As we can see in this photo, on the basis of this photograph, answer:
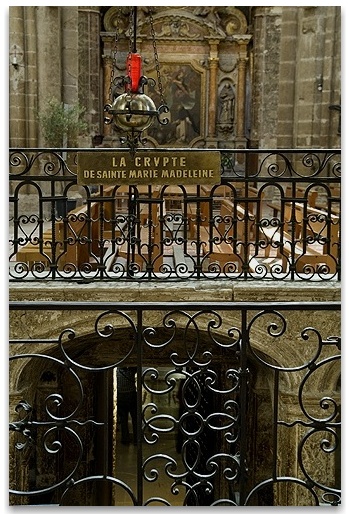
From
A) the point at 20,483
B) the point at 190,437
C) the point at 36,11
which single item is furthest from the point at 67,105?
the point at 190,437

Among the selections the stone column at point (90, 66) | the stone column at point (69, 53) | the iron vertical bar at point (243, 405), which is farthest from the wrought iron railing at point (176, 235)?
the stone column at point (90, 66)

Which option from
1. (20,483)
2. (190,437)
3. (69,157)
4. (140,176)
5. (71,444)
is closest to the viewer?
(190,437)

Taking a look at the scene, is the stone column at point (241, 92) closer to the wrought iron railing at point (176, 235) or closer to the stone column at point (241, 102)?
the stone column at point (241, 102)

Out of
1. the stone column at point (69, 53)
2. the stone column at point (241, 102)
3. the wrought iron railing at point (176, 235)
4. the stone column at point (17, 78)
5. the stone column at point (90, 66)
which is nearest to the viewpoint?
the wrought iron railing at point (176, 235)

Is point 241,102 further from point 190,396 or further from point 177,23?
point 190,396

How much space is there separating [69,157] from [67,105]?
100cm

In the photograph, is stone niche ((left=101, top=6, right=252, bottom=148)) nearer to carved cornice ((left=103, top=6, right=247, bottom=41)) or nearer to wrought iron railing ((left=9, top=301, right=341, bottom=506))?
carved cornice ((left=103, top=6, right=247, bottom=41))

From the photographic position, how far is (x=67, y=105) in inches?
520

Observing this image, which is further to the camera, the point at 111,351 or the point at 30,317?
the point at 111,351

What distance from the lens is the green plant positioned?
12.0 meters

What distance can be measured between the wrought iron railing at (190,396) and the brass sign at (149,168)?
3.69 feet

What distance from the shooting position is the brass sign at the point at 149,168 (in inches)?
223

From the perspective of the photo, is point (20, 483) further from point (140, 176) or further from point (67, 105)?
point (67, 105)

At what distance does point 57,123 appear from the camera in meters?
12.1
